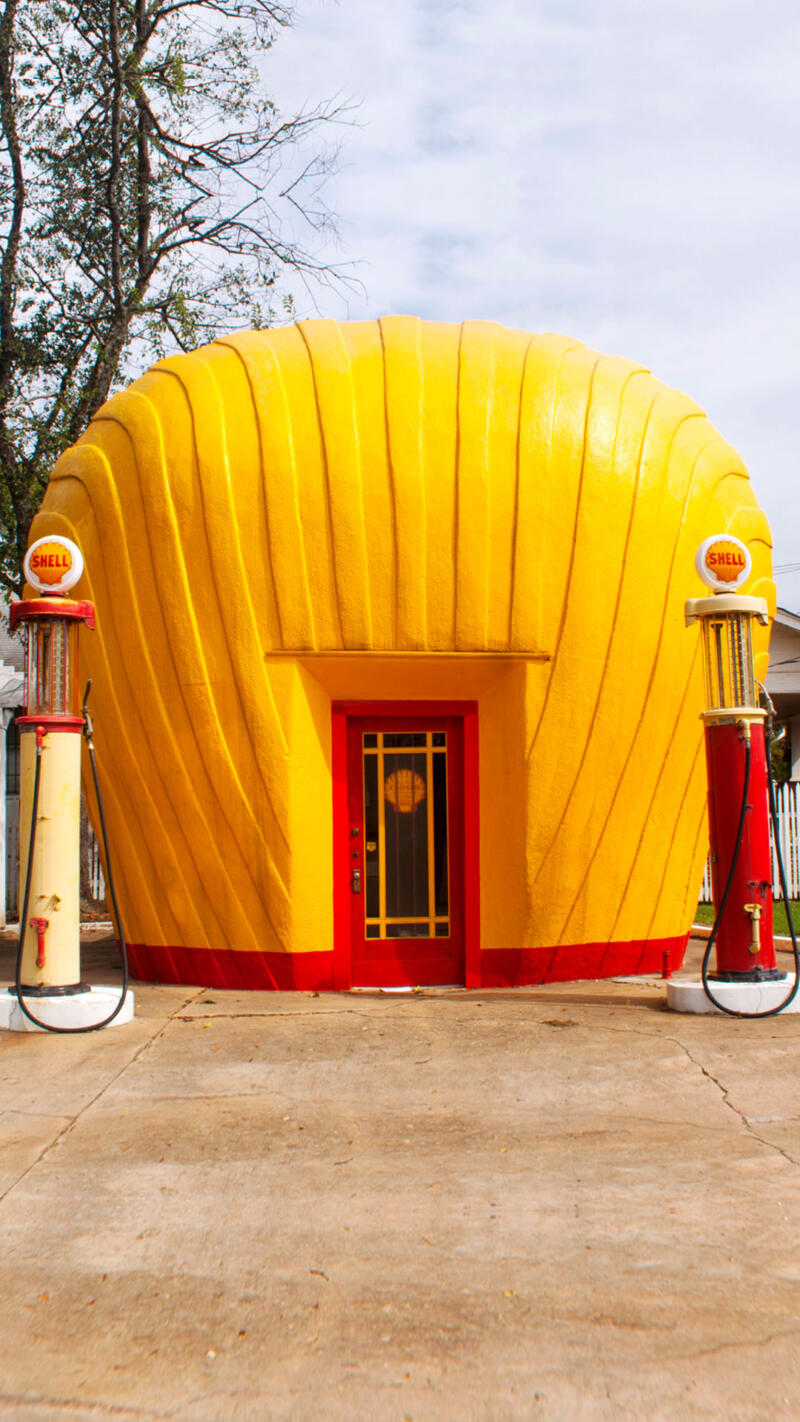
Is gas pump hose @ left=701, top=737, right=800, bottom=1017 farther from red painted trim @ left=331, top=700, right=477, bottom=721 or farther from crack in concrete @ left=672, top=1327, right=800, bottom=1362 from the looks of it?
crack in concrete @ left=672, top=1327, right=800, bottom=1362

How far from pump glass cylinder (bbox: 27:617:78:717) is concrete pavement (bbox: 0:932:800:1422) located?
204cm

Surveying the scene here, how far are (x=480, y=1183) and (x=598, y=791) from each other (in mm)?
4427

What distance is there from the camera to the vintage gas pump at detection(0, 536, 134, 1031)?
702cm

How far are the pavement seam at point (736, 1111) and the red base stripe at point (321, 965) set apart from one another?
6.97ft

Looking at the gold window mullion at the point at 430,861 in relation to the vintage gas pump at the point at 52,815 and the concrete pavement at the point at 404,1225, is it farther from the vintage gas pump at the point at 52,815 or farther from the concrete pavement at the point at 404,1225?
the vintage gas pump at the point at 52,815

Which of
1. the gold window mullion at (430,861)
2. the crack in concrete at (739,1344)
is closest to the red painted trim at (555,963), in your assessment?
the gold window mullion at (430,861)

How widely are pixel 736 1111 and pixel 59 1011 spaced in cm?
393

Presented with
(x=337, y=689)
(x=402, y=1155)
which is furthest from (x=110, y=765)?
(x=402, y=1155)

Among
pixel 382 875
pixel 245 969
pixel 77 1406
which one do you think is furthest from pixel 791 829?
pixel 77 1406

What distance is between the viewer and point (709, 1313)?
324cm

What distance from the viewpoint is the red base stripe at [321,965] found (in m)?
8.32

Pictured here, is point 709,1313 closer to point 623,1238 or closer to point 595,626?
point 623,1238

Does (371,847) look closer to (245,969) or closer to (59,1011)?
(245,969)

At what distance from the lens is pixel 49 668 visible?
7352 mm
